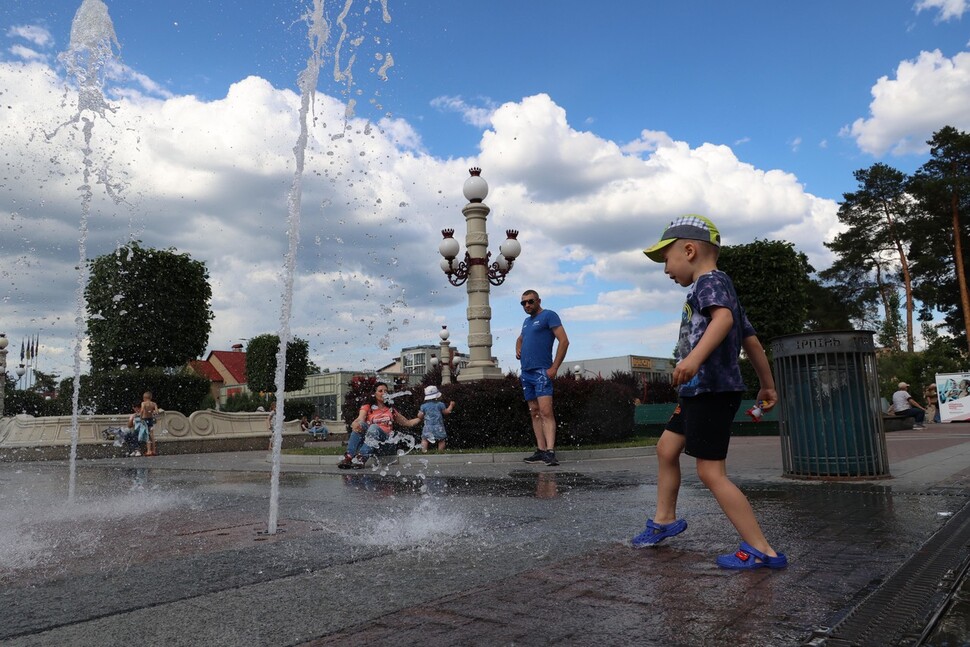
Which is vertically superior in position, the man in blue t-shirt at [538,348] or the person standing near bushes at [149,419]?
the man in blue t-shirt at [538,348]

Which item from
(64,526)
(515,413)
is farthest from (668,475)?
(515,413)

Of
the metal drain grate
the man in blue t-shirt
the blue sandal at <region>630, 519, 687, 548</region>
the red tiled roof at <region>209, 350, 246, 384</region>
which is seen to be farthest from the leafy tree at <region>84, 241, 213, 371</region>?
the red tiled roof at <region>209, 350, 246, 384</region>

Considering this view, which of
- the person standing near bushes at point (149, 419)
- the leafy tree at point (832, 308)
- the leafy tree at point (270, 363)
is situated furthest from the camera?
the leafy tree at point (270, 363)

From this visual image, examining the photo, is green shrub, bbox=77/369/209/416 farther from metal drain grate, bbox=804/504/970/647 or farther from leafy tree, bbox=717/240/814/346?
metal drain grate, bbox=804/504/970/647

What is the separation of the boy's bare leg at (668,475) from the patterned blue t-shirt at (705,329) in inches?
15.9

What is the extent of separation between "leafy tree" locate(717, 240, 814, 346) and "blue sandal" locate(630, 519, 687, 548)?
27.9 metres

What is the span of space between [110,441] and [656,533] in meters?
19.8

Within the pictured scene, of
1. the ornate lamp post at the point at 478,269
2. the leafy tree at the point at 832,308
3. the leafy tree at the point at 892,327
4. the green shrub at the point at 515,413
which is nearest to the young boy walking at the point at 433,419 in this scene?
the green shrub at the point at 515,413

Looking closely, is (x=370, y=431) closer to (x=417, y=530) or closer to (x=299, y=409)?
(x=417, y=530)

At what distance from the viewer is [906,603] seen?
244 cm

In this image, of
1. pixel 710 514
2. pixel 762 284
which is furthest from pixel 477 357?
pixel 762 284

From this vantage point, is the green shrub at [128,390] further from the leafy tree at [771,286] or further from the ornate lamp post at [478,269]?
the leafy tree at [771,286]

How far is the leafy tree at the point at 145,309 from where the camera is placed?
26.2m

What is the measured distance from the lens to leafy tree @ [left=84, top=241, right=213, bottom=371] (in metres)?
26.2
